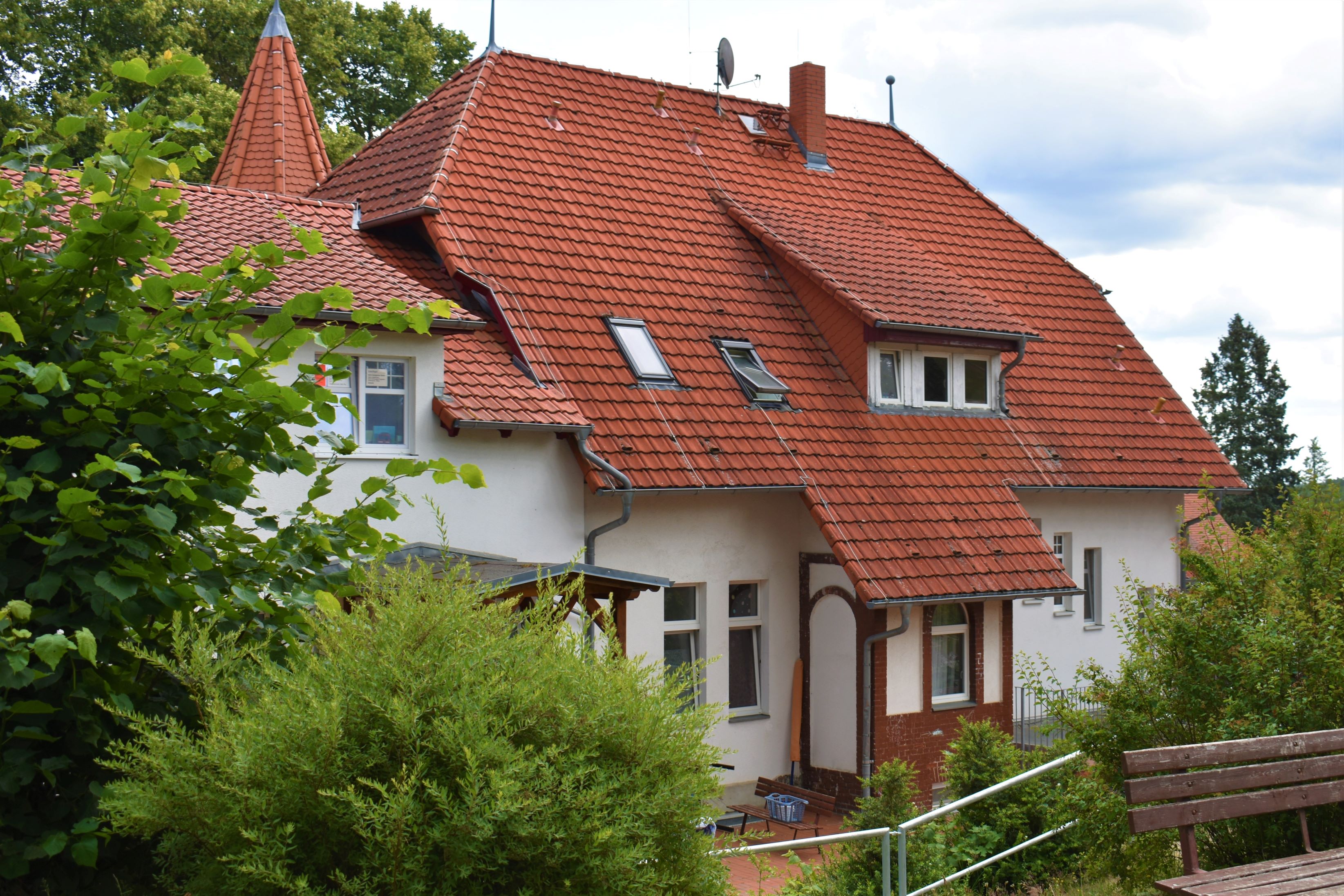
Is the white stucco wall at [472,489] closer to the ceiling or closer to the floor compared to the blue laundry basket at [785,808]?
closer to the ceiling

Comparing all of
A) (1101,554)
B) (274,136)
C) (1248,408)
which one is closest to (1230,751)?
(1101,554)

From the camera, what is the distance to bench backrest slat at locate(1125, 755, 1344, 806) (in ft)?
23.8

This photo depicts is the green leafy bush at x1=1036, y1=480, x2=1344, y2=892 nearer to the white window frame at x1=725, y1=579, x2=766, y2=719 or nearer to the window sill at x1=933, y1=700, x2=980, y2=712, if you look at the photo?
the white window frame at x1=725, y1=579, x2=766, y2=719

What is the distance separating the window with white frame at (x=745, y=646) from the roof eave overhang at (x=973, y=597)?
1609mm

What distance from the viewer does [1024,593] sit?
59.6ft

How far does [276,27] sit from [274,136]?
2706mm

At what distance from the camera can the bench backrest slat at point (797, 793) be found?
52.5 feet

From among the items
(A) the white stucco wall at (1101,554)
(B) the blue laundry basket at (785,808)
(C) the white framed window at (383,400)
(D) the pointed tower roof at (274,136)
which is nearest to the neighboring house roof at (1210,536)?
(B) the blue laundry basket at (785,808)

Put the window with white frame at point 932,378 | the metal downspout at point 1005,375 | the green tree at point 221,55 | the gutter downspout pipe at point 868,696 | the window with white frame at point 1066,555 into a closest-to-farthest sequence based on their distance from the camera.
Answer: the gutter downspout pipe at point 868,696 → the window with white frame at point 932,378 → the metal downspout at point 1005,375 → the window with white frame at point 1066,555 → the green tree at point 221,55

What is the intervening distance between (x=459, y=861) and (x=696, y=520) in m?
13.0

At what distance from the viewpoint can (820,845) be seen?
8727 mm

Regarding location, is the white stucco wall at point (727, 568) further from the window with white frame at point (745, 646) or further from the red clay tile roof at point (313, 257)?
the red clay tile roof at point (313, 257)

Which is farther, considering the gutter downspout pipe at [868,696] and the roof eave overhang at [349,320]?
the gutter downspout pipe at [868,696]

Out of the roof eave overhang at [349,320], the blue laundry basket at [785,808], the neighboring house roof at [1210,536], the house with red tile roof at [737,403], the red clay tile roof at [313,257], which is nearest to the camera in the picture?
the neighboring house roof at [1210,536]
